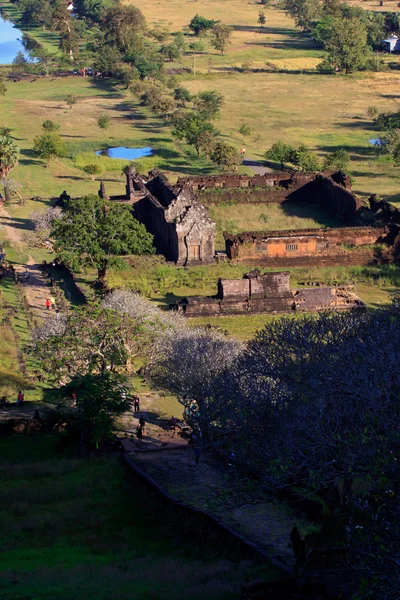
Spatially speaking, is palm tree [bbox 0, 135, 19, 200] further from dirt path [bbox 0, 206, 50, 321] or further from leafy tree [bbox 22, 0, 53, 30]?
leafy tree [bbox 22, 0, 53, 30]

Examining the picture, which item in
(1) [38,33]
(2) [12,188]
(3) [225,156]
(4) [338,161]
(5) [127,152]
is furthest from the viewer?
(1) [38,33]

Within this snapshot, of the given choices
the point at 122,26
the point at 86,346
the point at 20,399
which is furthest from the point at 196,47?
the point at 20,399

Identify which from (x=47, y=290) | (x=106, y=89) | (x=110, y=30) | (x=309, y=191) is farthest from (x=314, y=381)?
(x=110, y=30)

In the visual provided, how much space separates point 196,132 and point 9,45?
100014mm

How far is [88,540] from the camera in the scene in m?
A: 21.6

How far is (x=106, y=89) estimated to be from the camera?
106 metres

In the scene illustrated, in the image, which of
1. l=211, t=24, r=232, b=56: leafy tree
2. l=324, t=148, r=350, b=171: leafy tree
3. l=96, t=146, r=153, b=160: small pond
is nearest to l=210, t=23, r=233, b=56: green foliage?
l=211, t=24, r=232, b=56: leafy tree

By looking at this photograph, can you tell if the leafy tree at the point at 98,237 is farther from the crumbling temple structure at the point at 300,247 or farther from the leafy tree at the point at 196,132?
the leafy tree at the point at 196,132

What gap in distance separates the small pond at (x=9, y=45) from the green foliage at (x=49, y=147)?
68.4m

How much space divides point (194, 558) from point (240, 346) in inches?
462

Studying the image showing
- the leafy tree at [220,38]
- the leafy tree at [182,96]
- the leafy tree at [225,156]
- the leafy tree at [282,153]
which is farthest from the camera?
the leafy tree at [220,38]

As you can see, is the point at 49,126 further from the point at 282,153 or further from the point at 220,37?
the point at 220,37

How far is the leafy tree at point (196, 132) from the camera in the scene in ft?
240

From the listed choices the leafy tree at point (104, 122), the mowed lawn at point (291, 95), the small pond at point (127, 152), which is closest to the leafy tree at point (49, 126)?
the leafy tree at point (104, 122)
